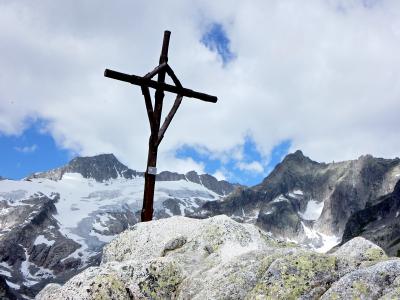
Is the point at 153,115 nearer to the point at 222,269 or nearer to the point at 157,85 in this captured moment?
the point at 157,85

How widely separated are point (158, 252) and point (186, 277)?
280 centimetres

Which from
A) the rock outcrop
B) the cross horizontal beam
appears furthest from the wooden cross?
the rock outcrop

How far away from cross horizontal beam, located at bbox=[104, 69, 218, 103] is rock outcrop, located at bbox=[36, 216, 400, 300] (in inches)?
195

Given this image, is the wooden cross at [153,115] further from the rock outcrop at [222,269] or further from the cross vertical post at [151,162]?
the rock outcrop at [222,269]

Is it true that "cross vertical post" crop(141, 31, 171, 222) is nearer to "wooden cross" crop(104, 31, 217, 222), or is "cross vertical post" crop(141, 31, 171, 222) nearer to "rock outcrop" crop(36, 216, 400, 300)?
"wooden cross" crop(104, 31, 217, 222)

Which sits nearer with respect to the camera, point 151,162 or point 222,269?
point 222,269

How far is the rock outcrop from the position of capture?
866 centimetres

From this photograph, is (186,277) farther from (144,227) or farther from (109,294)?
(144,227)

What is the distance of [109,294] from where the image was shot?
11016 millimetres

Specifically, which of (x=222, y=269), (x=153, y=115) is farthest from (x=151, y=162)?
(x=222, y=269)

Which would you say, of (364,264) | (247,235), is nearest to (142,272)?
(247,235)

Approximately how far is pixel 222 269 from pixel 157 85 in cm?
857

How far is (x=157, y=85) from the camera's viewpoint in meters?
17.7

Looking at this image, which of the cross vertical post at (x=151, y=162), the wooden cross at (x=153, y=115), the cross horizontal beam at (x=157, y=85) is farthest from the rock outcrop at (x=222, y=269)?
the cross horizontal beam at (x=157, y=85)
